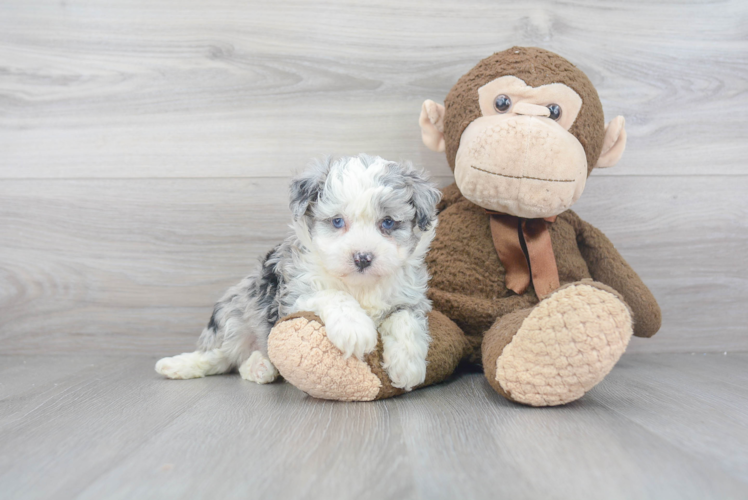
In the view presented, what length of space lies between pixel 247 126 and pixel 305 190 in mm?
816

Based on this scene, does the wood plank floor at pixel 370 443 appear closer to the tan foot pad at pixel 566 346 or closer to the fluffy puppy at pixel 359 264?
the tan foot pad at pixel 566 346

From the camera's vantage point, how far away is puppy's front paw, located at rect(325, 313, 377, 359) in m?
1.41

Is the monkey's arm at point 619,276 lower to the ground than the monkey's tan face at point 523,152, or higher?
lower

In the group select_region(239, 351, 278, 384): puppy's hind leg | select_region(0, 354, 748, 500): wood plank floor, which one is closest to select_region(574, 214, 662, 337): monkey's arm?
select_region(0, 354, 748, 500): wood plank floor

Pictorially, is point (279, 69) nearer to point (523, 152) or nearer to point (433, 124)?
point (433, 124)

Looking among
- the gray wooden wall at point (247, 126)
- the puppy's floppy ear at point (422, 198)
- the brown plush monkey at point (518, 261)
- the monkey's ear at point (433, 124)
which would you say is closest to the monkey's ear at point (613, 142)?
the brown plush monkey at point (518, 261)

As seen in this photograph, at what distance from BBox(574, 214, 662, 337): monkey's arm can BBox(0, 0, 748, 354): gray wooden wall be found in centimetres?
32

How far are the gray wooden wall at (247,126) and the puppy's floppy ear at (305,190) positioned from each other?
0.66m

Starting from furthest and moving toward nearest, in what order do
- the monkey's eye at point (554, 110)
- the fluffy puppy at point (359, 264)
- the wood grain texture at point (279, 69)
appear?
the wood grain texture at point (279, 69)
the monkey's eye at point (554, 110)
the fluffy puppy at point (359, 264)

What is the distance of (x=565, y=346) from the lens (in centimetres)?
134

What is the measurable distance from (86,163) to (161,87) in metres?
0.44

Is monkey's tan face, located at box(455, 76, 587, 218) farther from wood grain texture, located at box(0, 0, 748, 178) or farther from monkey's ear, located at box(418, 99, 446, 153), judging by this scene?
wood grain texture, located at box(0, 0, 748, 178)

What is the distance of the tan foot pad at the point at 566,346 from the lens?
133cm

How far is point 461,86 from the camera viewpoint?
1.86 meters
